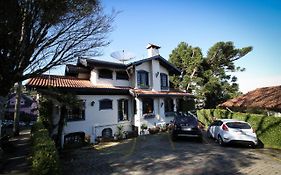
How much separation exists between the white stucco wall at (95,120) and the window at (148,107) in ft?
9.80

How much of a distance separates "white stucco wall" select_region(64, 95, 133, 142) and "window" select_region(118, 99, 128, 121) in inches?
23.0

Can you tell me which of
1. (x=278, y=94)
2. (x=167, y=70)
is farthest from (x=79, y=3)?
(x=278, y=94)

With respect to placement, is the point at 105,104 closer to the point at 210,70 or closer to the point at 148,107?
the point at 148,107

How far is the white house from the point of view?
18.1 metres

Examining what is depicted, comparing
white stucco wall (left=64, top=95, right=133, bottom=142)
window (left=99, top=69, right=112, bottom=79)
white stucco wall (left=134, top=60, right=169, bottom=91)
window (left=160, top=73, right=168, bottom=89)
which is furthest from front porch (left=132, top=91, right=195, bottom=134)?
window (left=99, top=69, right=112, bottom=79)

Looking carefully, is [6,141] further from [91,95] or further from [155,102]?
[155,102]

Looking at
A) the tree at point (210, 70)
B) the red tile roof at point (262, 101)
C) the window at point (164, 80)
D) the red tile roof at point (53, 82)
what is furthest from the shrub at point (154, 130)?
the tree at point (210, 70)

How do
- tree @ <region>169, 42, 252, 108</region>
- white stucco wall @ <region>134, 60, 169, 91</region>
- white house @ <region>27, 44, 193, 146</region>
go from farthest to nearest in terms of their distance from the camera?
tree @ <region>169, 42, 252, 108</region>
white stucco wall @ <region>134, 60, 169, 91</region>
white house @ <region>27, 44, 193, 146</region>

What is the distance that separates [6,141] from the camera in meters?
12.9

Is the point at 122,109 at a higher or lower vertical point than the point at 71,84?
lower

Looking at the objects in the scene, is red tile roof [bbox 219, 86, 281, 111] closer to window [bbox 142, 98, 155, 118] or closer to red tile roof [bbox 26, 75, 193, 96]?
red tile roof [bbox 26, 75, 193, 96]

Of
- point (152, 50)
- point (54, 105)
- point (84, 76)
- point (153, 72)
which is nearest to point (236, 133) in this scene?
point (153, 72)

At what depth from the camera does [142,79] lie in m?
23.7

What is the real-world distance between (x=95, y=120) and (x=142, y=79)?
7362 mm
